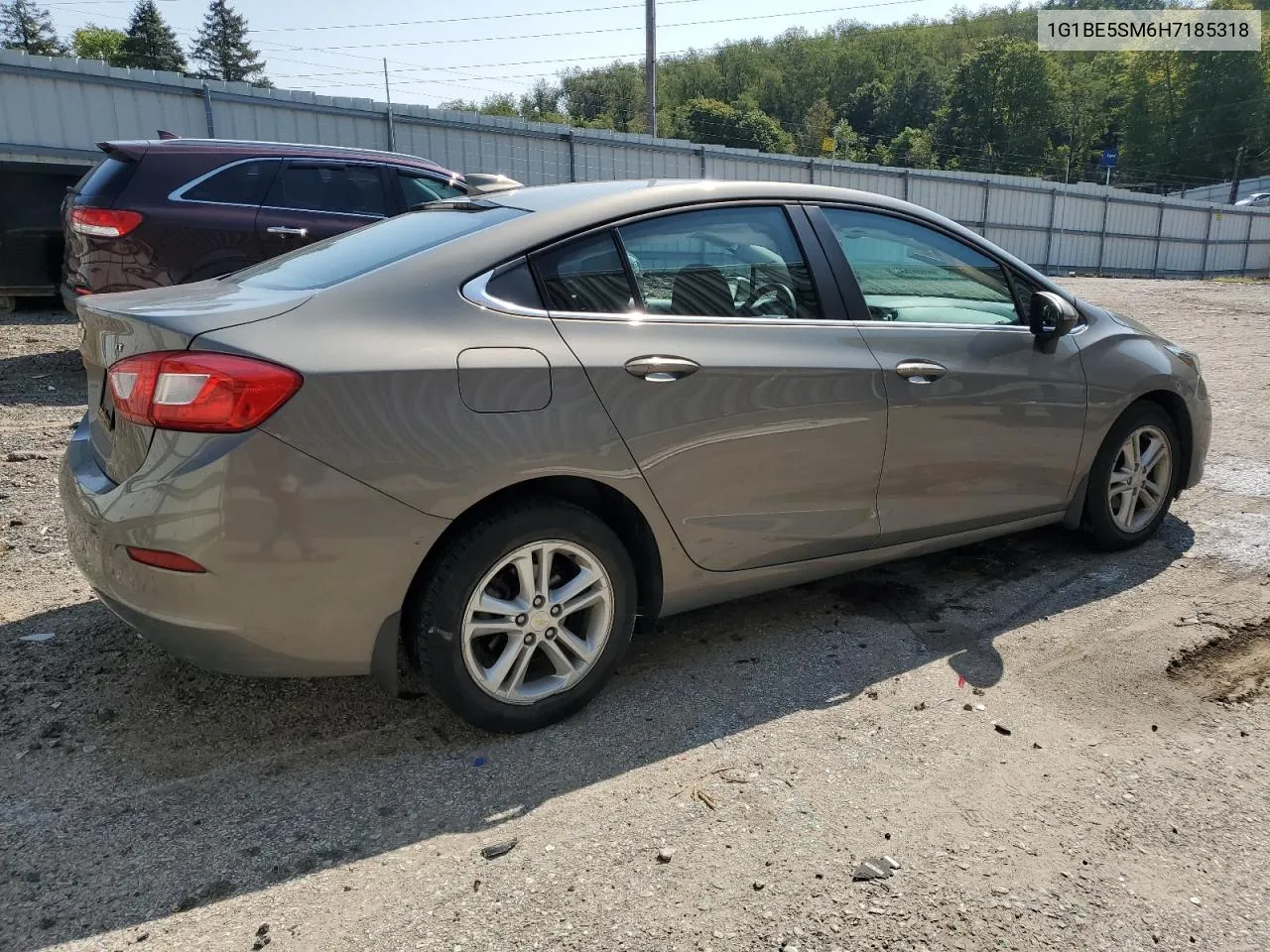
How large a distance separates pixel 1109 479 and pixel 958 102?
113 meters

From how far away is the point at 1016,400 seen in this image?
3.89 metres

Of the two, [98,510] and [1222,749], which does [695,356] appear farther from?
[1222,749]

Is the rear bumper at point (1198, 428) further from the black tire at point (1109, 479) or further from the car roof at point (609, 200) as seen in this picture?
the car roof at point (609, 200)

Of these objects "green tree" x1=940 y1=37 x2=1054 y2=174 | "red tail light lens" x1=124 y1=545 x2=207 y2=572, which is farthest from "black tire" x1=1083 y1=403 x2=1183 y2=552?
"green tree" x1=940 y1=37 x2=1054 y2=174

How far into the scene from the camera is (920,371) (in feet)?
11.7

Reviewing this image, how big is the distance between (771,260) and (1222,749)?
83.0 inches

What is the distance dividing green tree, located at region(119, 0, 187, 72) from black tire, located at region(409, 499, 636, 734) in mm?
93604

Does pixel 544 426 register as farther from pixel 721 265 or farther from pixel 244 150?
pixel 244 150

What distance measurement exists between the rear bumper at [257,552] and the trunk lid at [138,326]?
101 millimetres

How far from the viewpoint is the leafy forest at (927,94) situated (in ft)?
269

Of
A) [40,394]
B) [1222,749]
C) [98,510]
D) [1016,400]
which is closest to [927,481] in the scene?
[1016,400]

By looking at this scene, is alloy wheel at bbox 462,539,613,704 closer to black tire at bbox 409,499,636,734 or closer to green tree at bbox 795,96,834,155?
black tire at bbox 409,499,636,734

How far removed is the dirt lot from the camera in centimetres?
220

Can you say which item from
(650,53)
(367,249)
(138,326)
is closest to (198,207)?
(367,249)
